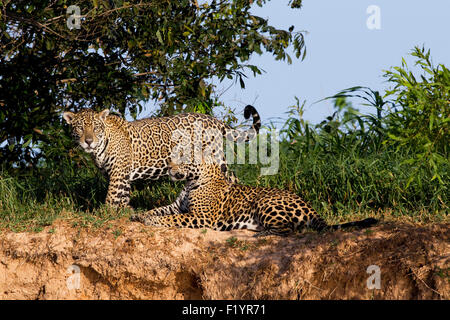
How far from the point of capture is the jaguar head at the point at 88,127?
9.44m

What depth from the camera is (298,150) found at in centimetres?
1080

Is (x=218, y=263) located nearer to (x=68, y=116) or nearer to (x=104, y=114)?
(x=104, y=114)

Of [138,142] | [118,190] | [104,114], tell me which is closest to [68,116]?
[104,114]

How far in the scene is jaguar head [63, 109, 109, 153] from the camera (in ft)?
31.0

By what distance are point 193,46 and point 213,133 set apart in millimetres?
1404

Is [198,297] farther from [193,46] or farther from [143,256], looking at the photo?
[193,46]

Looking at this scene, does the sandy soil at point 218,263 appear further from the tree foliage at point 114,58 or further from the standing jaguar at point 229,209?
the tree foliage at point 114,58

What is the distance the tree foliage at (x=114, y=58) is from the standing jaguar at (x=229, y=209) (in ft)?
6.01

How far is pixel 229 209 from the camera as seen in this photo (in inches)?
331

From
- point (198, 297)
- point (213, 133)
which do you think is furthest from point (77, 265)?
point (213, 133)

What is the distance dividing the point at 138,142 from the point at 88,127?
0.81 m

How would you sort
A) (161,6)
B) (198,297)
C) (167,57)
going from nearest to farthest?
(198,297), (161,6), (167,57)

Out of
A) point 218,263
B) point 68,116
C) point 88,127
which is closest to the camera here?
point 218,263

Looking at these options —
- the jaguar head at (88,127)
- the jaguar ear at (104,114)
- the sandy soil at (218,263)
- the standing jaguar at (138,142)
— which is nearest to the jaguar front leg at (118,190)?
the standing jaguar at (138,142)
